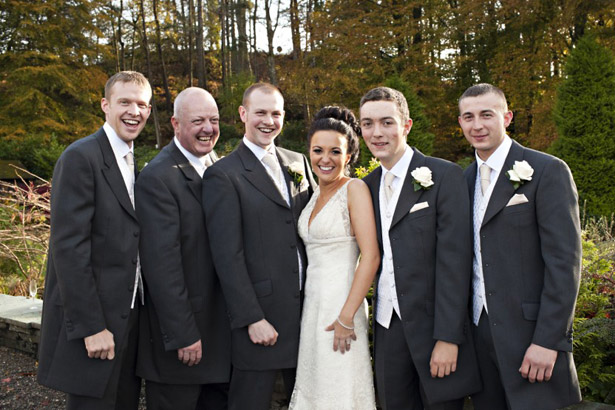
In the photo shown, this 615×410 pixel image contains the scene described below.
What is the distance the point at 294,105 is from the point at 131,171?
82.2ft

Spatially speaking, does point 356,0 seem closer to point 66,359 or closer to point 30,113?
point 30,113

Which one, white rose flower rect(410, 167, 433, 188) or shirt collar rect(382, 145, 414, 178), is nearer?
white rose flower rect(410, 167, 433, 188)

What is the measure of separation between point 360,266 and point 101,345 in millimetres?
1563

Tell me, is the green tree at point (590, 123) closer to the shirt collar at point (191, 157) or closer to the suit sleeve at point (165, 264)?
the shirt collar at point (191, 157)

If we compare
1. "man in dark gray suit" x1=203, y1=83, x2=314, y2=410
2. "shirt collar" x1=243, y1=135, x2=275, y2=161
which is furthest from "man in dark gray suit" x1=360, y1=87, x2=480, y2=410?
"shirt collar" x1=243, y1=135, x2=275, y2=161

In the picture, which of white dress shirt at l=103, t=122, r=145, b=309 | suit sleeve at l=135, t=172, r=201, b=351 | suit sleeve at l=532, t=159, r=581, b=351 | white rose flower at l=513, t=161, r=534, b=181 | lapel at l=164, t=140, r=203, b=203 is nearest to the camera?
suit sleeve at l=532, t=159, r=581, b=351

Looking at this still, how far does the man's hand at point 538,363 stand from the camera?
273 centimetres

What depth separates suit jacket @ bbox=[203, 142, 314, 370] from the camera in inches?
126

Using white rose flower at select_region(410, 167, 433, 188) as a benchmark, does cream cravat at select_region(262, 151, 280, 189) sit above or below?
above

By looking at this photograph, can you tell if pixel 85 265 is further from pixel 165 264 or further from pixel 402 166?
pixel 402 166

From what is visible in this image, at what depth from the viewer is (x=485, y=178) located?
3.04m

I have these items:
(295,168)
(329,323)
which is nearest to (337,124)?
(295,168)

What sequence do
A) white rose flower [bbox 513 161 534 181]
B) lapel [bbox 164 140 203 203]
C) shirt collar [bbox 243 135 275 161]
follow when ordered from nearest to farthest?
white rose flower [bbox 513 161 534 181] < lapel [bbox 164 140 203 203] < shirt collar [bbox 243 135 275 161]

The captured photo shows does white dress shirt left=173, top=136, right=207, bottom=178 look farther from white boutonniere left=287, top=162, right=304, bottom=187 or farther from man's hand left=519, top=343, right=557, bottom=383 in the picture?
man's hand left=519, top=343, right=557, bottom=383
